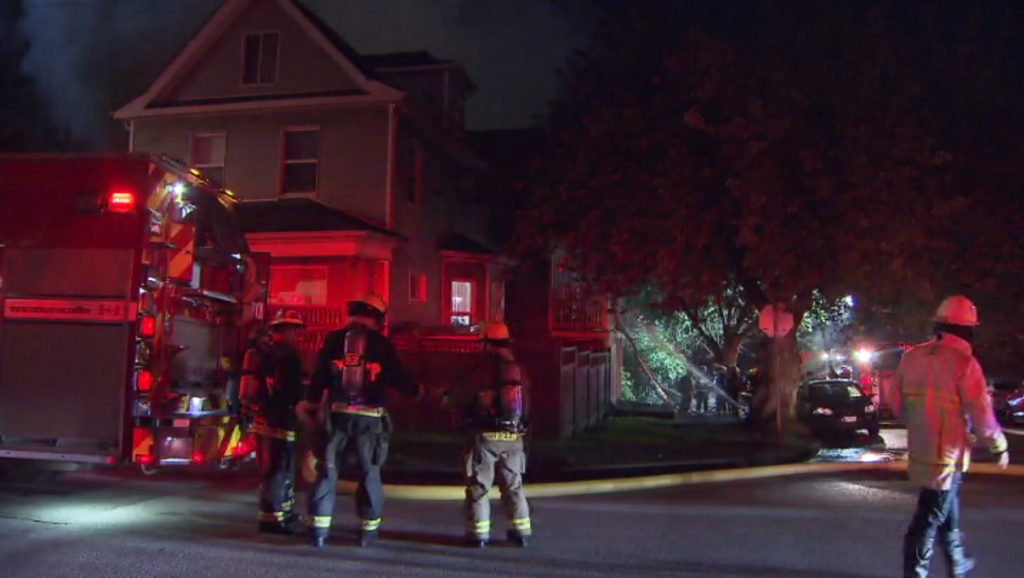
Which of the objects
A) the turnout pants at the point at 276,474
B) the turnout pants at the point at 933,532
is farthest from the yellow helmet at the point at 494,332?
the turnout pants at the point at 933,532

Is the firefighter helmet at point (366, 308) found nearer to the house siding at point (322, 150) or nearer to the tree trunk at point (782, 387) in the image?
the tree trunk at point (782, 387)

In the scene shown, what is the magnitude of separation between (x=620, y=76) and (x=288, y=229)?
6619 millimetres

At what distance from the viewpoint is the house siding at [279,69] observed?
18.2 m

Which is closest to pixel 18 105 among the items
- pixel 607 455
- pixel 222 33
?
pixel 222 33

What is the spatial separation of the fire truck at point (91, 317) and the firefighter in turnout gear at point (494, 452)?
8.73 feet

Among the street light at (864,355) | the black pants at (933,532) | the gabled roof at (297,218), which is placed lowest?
the black pants at (933,532)

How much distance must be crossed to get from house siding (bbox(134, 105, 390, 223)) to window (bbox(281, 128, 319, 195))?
0.48 feet

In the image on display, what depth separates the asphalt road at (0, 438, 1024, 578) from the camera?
616 centimetres

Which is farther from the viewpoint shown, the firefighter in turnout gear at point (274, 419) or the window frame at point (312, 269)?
the window frame at point (312, 269)

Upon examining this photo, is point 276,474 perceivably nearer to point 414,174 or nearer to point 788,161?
point 788,161

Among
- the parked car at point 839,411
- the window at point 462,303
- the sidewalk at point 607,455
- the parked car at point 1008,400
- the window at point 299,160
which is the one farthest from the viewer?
the parked car at point 1008,400

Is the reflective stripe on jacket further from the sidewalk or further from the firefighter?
the sidewalk

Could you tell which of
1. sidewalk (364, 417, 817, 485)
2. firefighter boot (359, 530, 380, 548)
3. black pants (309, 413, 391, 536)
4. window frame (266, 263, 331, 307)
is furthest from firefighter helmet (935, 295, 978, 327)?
window frame (266, 263, 331, 307)

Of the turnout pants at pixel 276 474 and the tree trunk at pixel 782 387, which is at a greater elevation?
the tree trunk at pixel 782 387
